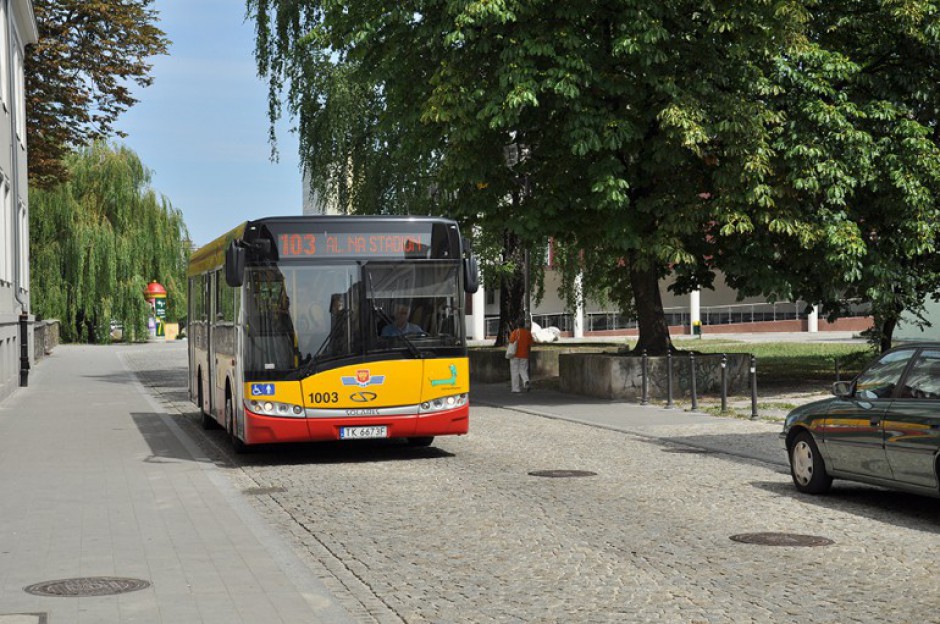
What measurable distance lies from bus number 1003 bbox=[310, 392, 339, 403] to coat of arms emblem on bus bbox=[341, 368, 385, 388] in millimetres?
183

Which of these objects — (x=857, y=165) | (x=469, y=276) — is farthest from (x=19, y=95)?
(x=469, y=276)

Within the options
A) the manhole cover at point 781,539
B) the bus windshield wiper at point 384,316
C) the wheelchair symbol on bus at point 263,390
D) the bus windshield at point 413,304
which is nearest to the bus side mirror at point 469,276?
the bus windshield at point 413,304

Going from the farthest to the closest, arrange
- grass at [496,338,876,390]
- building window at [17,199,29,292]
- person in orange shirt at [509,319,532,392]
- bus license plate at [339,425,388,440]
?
1. building window at [17,199,29,292]
2. grass at [496,338,876,390]
3. person in orange shirt at [509,319,532,392]
4. bus license plate at [339,425,388,440]

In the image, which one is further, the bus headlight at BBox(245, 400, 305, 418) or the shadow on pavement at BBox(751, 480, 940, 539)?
the bus headlight at BBox(245, 400, 305, 418)

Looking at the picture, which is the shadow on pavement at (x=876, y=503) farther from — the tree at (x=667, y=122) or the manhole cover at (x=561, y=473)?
the tree at (x=667, y=122)

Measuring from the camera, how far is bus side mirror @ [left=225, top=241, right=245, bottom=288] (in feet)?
46.4

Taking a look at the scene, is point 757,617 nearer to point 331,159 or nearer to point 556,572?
point 556,572

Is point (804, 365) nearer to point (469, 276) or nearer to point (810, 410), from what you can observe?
point (469, 276)

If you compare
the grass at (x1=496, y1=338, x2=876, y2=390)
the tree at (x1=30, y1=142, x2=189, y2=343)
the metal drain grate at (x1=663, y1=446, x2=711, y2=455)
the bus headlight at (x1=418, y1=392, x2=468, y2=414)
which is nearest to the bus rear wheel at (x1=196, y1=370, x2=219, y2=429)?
the bus headlight at (x1=418, y1=392, x2=468, y2=414)

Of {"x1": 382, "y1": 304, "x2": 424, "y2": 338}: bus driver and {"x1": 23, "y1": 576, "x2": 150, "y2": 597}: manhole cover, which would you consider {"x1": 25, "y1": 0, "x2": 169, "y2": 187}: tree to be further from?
{"x1": 23, "y1": 576, "x2": 150, "y2": 597}: manhole cover

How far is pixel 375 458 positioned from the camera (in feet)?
50.5

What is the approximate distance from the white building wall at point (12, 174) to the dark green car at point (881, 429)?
18790mm

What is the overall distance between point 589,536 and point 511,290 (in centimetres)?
2679

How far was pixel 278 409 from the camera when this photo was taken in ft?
46.9
